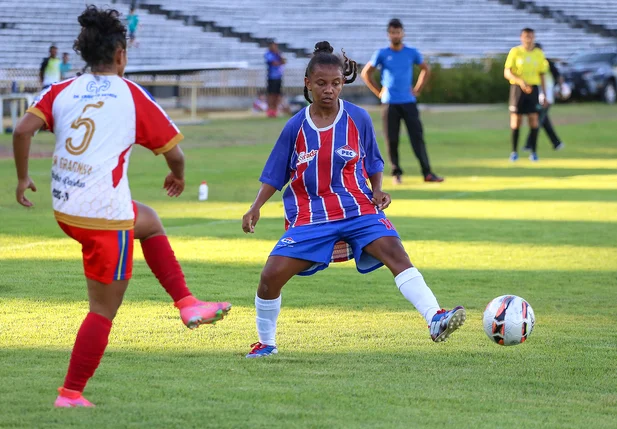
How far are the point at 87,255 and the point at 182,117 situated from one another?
2824 centimetres

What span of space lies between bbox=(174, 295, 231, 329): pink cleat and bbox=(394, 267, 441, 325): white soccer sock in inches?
49.1

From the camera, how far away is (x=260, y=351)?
19.5ft

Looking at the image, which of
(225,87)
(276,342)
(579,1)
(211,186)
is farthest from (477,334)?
(579,1)

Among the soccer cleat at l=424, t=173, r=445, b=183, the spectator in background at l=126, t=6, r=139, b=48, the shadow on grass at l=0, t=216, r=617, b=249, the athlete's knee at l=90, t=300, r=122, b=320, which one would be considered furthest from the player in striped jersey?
the spectator in background at l=126, t=6, r=139, b=48

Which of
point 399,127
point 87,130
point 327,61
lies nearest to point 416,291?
point 327,61

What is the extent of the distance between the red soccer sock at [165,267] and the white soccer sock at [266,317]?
37.6 inches

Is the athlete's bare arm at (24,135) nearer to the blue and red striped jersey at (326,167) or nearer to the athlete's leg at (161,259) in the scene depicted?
the athlete's leg at (161,259)

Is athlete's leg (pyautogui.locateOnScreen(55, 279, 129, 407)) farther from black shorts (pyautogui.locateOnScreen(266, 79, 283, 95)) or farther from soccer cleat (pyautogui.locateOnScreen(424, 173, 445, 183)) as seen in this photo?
black shorts (pyautogui.locateOnScreen(266, 79, 283, 95))

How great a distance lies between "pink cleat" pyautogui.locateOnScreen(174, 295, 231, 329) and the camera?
16.2 ft

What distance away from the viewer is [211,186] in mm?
16188

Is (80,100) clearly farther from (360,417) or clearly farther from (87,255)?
(360,417)

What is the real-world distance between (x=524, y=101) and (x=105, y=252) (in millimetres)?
15905

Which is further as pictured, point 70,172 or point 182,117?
point 182,117

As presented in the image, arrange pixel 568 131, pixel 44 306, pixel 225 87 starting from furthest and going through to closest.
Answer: pixel 225 87 → pixel 568 131 → pixel 44 306
